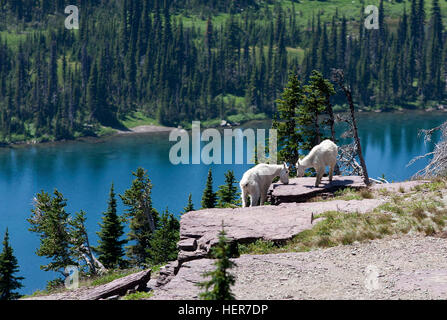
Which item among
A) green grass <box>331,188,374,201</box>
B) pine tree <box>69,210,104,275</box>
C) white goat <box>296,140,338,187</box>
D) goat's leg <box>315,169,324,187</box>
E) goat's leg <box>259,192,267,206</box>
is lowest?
pine tree <box>69,210,104,275</box>

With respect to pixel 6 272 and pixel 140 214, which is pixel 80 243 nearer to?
pixel 6 272

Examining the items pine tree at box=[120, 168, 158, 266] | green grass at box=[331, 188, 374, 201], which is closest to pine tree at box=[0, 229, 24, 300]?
pine tree at box=[120, 168, 158, 266]

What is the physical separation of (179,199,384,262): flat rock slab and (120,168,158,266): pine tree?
28.8 meters

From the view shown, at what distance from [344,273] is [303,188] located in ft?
30.0

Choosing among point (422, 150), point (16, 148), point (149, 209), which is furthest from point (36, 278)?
point (16, 148)

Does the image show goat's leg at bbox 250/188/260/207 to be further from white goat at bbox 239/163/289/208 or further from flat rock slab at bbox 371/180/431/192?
flat rock slab at bbox 371/180/431/192

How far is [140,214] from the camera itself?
53344mm

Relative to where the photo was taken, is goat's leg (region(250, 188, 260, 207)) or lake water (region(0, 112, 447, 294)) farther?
lake water (region(0, 112, 447, 294))

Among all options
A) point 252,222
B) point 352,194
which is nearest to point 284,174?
point 352,194

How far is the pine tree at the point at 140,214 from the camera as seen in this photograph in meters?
51.3

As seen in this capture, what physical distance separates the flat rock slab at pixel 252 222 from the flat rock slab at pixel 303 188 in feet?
4.62

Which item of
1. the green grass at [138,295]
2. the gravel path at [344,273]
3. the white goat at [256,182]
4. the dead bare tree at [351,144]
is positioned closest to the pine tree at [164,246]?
the dead bare tree at [351,144]

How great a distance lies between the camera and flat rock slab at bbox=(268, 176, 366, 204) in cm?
2531

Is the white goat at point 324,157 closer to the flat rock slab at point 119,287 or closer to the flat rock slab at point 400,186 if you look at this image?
the flat rock slab at point 400,186
